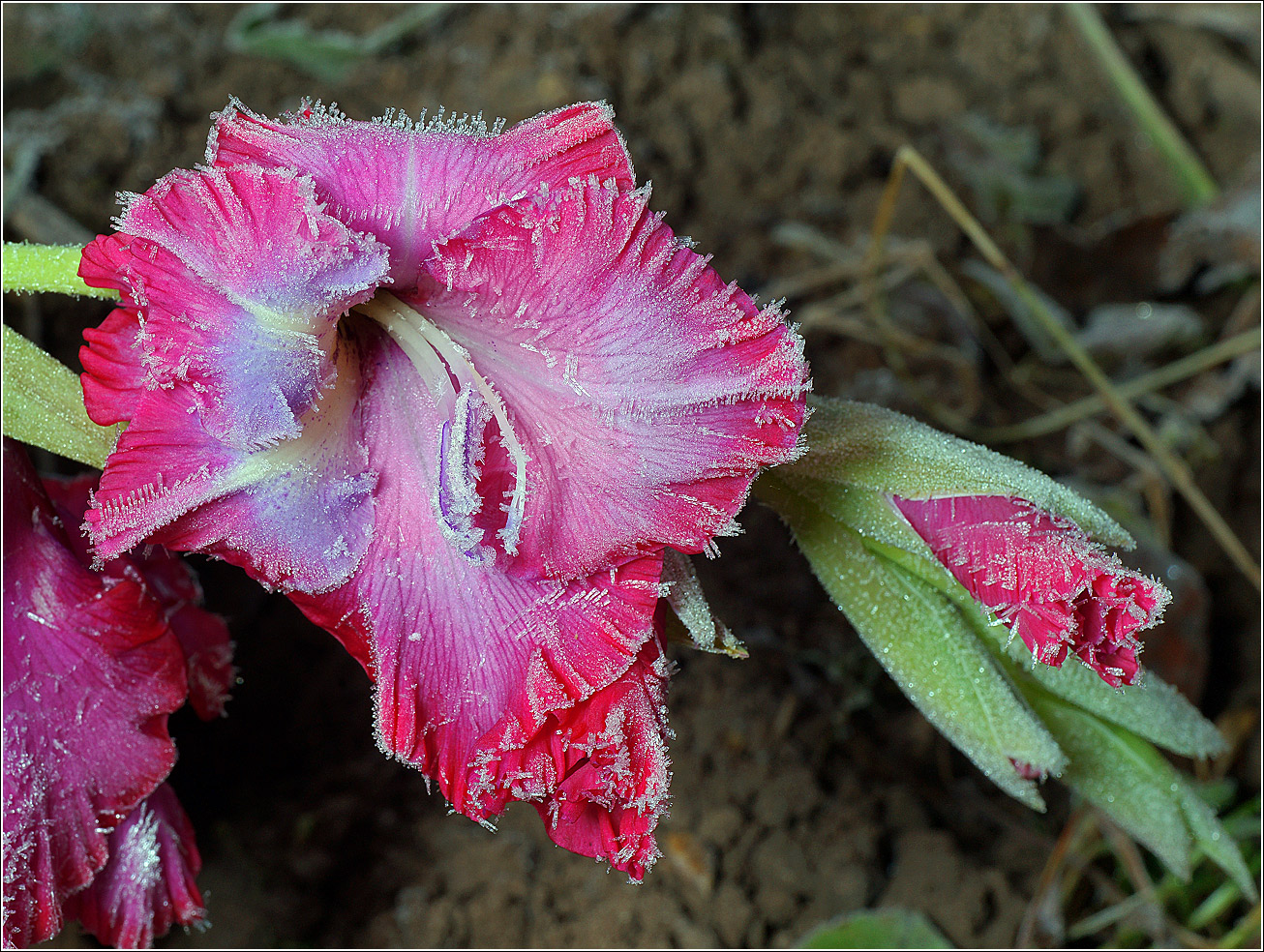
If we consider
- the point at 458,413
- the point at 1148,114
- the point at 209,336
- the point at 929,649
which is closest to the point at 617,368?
the point at 458,413

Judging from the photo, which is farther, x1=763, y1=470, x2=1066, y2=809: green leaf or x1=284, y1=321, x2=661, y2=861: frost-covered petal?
x1=763, y1=470, x2=1066, y2=809: green leaf

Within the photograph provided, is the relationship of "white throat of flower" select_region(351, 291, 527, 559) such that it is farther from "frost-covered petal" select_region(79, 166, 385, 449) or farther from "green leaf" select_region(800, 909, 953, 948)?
"green leaf" select_region(800, 909, 953, 948)

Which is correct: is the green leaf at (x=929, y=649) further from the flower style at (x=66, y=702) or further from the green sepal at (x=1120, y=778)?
the flower style at (x=66, y=702)

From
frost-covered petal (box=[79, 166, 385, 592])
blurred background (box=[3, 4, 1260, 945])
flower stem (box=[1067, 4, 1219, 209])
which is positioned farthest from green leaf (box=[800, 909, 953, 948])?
flower stem (box=[1067, 4, 1219, 209])

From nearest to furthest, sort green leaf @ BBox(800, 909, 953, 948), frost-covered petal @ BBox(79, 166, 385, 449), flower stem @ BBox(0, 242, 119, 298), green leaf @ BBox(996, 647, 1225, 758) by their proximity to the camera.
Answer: frost-covered petal @ BBox(79, 166, 385, 449), flower stem @ BBox(0, 242, 119, 298), green leaf @ BBox(996, 647, 1225, 758), green leaf @ BBox(800, 909, 953, 948)

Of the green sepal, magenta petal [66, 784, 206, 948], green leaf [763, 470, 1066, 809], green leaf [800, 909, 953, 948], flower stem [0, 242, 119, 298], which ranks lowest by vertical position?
green leaf [800, 909, 953, 948]

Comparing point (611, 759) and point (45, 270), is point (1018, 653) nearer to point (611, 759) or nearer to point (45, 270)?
point (611, 759)

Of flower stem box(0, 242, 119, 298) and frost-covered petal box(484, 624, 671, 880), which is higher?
flower stem box(0, 242, 119, 298)
